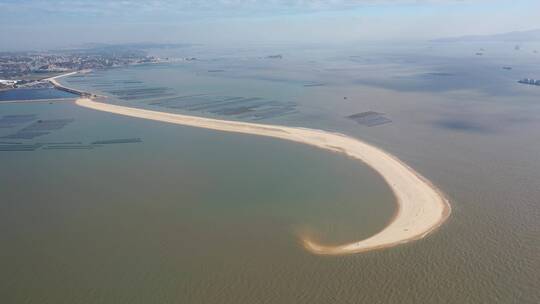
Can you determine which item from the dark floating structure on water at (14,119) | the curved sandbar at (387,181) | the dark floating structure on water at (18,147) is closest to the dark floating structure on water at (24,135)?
the dark floating structure on water at (18,147)

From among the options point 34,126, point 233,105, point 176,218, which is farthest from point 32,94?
point 176,218

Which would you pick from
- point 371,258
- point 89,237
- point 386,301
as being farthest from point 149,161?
point 386,301

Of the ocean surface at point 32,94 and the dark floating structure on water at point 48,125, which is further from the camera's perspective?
the ocean surface at point 32,94

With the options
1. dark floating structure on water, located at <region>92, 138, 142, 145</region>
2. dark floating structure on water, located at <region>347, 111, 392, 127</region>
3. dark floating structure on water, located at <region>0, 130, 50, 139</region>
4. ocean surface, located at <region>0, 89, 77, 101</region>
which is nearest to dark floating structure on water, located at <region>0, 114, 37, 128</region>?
dark floating structure on water, located at <region>0, 130, 50, 139</region>

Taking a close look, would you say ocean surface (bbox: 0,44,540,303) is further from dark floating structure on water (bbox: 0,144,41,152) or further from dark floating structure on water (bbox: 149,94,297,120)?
dark floating structure on water (bbox: 149,94,297,120)

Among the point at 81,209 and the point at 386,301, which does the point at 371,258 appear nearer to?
the point at 386,301

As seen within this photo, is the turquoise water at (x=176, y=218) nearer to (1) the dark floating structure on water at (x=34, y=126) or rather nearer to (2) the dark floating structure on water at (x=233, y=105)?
(1) the dark floating structure on water at (x=34, y=126)
